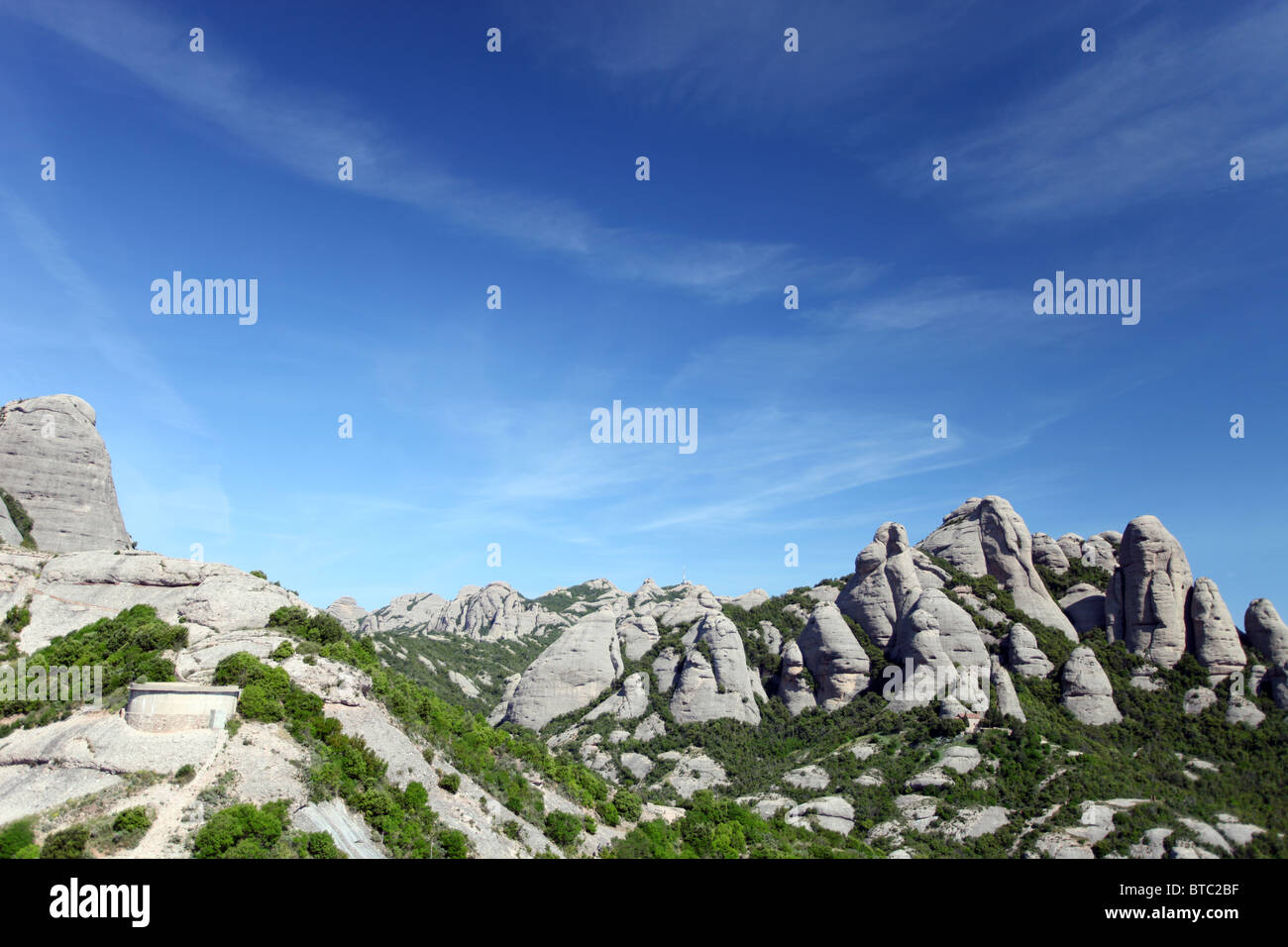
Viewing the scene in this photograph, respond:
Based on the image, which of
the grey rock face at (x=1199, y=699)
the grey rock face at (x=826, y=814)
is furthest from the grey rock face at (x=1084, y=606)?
the grey rock face at (x=826, y=814)

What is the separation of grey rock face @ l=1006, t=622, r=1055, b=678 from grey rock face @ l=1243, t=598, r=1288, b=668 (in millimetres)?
19577

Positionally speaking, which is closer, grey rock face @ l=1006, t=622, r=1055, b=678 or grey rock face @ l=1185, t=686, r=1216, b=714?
grey rock face @ l=1185, t=686, r=1216, b=714

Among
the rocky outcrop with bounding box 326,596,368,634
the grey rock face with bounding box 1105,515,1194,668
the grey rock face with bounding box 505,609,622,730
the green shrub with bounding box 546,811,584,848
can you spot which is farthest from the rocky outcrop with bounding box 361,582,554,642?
the grey rock face with bounding box 1105,515,1194,668

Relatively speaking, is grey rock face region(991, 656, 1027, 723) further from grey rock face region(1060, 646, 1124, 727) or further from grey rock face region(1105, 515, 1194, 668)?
grey rock face region(1105, 515, 1194, 668)

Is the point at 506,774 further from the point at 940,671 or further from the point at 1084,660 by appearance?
the point at 1084,660

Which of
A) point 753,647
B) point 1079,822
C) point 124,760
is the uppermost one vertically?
point 124,760

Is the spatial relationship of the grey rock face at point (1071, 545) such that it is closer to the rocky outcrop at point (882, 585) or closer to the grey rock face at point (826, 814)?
the rocky outcrop at point (882, 585)

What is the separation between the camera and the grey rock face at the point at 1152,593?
76.8 m

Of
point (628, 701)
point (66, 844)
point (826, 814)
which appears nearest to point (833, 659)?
point (826, 814)

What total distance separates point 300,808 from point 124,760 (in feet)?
26.8

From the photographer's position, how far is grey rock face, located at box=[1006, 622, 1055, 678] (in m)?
78.2

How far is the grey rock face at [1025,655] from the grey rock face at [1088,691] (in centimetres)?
288
